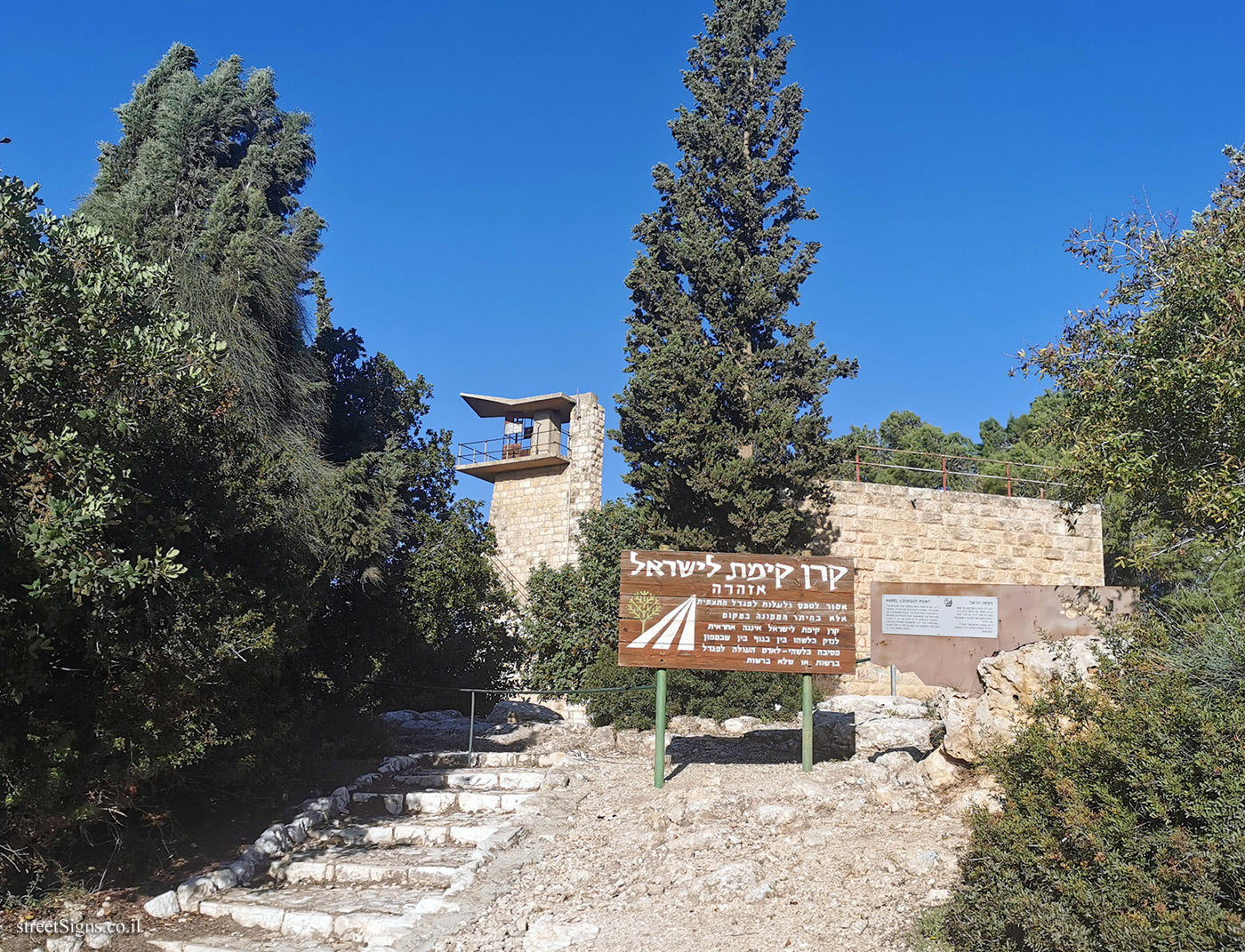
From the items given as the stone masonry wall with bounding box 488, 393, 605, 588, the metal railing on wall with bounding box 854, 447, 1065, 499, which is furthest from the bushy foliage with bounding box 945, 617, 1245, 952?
the stone masonry wall with bounding box 488, 393, 605, 588

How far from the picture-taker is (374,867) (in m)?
7.87

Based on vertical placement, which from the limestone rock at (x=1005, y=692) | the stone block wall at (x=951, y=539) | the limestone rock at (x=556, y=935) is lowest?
the limestone rock at (x=556, y=935)

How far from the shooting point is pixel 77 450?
6.19 metres

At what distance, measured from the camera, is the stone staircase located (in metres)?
6.69

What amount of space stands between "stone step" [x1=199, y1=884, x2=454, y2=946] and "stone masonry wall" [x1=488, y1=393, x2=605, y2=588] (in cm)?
1559

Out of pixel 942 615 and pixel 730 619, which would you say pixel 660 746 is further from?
pixel 942 615

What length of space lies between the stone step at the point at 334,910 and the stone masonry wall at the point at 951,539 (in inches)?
483

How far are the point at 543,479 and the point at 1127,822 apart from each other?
2070 cm

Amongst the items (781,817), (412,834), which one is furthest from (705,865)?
(412,834)

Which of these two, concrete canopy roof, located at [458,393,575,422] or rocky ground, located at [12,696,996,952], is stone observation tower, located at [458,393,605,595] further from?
rocky ground, located at [12,696,996,952]

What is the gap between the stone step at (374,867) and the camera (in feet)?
25.3

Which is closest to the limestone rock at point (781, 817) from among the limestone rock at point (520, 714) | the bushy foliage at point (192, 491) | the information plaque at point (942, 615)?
the bushy foliage at point (192, 491)

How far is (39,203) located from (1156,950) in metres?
8.85

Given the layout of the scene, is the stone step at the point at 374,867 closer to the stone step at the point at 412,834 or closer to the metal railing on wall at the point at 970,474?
the stone step at the point at 412,834
